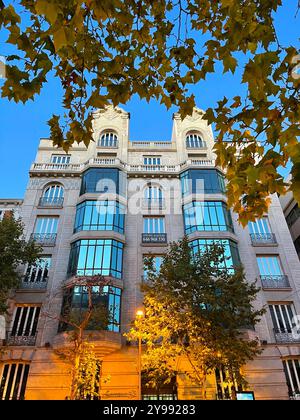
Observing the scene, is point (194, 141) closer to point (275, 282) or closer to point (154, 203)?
point (154, 203)

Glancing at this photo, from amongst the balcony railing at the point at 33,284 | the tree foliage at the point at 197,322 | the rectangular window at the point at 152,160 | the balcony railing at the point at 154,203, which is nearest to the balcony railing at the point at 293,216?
the balcony railing at the point at 154,203

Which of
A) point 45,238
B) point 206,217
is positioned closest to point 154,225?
point 206,217

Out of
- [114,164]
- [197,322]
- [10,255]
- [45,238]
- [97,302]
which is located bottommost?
[197,322]

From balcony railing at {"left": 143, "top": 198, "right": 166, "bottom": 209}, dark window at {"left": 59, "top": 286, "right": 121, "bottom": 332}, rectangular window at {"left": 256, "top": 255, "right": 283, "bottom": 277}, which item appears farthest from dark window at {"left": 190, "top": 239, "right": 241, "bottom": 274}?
dark window at {"left": 59, "top": 286, "right": 121, "bottom": 332}

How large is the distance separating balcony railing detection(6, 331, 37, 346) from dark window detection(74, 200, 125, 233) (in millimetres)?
7221

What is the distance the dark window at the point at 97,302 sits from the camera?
1742 centimetres

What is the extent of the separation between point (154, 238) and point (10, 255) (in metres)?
9.37

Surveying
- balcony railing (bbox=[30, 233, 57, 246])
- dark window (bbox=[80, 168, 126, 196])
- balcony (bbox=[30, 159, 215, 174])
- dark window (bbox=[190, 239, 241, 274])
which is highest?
balcony (bbox=[30, 159, 215, 174])

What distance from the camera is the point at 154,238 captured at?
71.4 feet

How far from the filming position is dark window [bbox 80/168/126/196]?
2297cm

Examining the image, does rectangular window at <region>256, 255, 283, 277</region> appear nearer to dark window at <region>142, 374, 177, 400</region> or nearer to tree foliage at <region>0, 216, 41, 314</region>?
dark window at <region>142, 374, 177, 400</region>

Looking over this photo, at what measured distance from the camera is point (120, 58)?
14.4 feet

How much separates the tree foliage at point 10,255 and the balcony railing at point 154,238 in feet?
23.5
